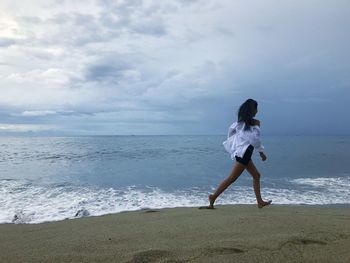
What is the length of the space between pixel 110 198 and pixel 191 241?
7450 millimetres

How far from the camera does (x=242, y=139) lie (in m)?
7.10

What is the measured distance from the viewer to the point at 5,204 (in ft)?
33.4

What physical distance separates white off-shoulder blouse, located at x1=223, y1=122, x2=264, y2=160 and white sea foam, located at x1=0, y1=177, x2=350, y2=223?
138 inches

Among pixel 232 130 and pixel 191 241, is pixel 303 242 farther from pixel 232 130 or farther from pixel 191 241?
pixel 232 130

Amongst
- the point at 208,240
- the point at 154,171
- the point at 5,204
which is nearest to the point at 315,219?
the point at 208,240

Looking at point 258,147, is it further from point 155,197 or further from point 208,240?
point 155,197

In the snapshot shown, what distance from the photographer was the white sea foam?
30.2 ft

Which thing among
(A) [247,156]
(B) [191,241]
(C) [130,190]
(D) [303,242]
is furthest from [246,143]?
(C) [130,190]

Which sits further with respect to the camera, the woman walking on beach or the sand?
the woman walking on beach

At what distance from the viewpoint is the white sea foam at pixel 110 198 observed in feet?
30.2

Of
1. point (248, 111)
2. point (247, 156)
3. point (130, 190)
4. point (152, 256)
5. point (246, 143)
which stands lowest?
point (130, 190)

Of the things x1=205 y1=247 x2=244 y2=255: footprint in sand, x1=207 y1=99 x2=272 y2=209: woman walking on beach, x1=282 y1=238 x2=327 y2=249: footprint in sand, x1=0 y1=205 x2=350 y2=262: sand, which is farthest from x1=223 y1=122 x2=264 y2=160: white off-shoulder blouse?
x1=205 y1=247 x2=244 y2=255: footprint in sand

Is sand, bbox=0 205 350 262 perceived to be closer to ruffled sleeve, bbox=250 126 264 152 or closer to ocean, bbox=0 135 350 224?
ruffled sleeve, bbox=250 126 264 152

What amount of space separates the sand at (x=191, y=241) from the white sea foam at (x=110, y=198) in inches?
146
